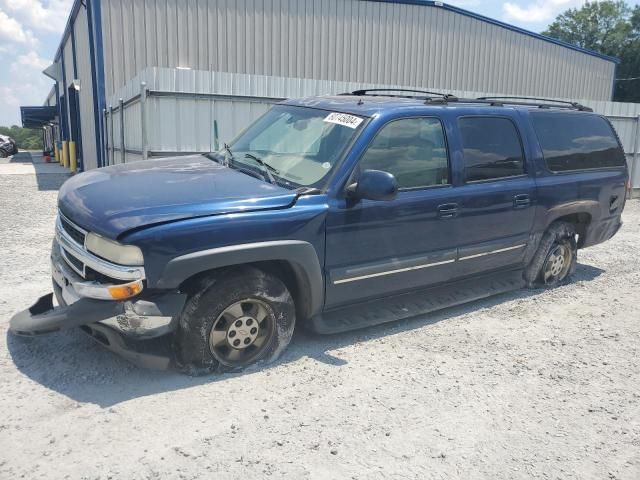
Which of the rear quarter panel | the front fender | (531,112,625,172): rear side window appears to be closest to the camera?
the front fender

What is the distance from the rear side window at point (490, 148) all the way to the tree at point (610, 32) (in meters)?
50.6

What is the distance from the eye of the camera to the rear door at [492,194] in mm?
4723

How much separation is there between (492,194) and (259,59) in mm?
12058

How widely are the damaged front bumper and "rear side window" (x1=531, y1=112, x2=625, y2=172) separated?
4002 millimetres

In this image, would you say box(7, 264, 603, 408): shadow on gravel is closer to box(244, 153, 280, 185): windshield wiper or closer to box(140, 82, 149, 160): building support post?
box(244, 153, 280, 185): windshield wiper

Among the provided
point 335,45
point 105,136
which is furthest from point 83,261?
point 335,45

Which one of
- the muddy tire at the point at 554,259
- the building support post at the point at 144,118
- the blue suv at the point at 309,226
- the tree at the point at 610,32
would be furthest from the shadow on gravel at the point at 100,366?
the tree at the point at 610,32

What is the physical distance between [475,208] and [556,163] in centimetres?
142

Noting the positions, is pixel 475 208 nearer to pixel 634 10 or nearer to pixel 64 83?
pixel 64 83

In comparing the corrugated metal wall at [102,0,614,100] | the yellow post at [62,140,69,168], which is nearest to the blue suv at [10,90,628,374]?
the corrugated metal wall at [102,0,614,100]

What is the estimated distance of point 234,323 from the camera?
3666mm

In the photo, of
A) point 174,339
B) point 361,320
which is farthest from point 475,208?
point 174,339

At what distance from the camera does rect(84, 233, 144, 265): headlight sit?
3178 mm

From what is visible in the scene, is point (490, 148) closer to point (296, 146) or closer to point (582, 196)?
point (582, 196)
